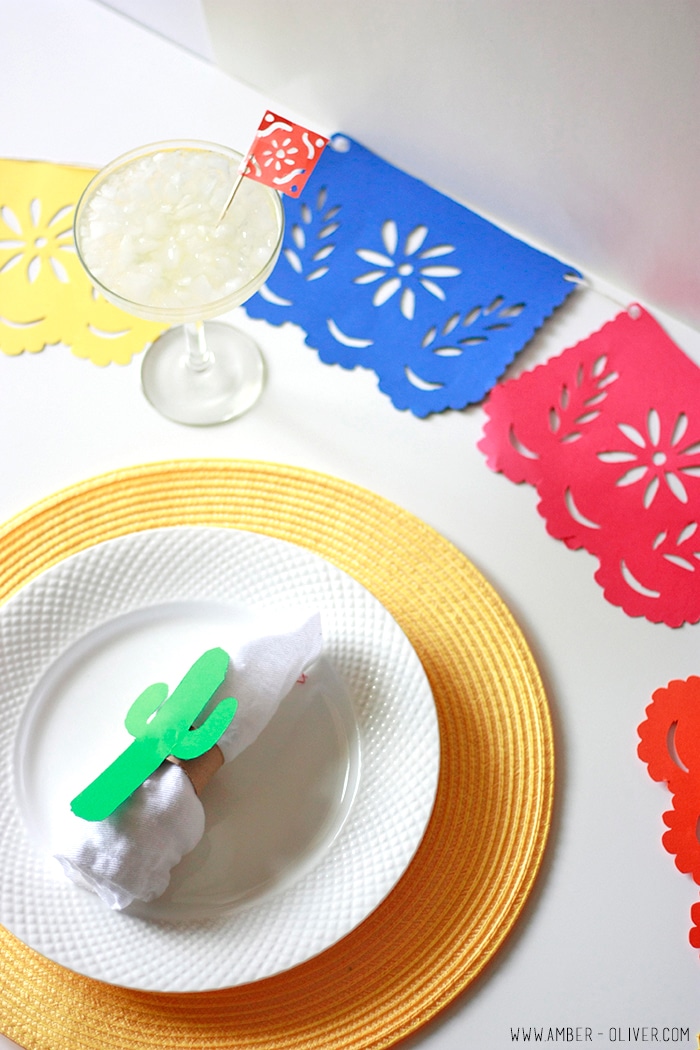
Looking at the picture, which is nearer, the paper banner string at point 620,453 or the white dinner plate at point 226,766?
the white dinner plate at point 226,766

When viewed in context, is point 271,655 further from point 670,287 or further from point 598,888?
point 670,287

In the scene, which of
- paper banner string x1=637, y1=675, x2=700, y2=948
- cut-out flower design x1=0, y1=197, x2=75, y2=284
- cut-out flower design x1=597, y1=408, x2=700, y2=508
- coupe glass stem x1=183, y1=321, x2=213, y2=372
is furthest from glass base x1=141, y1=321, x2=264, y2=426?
paper banner string x1=637, y1=675, x2=700, y2=948

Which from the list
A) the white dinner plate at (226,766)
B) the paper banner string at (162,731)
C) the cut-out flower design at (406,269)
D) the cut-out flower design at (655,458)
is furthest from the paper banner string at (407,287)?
the paper banner string at (162,731)

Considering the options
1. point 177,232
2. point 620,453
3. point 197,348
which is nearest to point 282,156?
point 177,232

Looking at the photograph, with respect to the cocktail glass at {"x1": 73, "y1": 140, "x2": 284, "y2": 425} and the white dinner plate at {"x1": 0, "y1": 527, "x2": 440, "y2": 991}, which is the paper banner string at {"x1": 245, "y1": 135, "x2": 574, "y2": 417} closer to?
the cocktail glass at {"x1": 73, "y1": 140, "x2": 284, "y2": 425}

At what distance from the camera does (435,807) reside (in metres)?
0.89

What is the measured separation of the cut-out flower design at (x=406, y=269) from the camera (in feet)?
3.63

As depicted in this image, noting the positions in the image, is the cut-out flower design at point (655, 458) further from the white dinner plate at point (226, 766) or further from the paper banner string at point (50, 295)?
the paper banner string at point (50, 295)

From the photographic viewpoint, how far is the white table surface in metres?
0.85

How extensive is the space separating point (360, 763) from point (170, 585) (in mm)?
248

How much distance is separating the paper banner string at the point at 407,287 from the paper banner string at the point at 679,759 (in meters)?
0.38

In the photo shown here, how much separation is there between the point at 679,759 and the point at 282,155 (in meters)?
0.68

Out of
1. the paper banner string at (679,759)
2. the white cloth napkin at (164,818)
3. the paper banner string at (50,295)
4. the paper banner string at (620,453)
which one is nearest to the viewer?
the white cloth napkin at (164,818)

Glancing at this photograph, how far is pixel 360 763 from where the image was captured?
875mm
